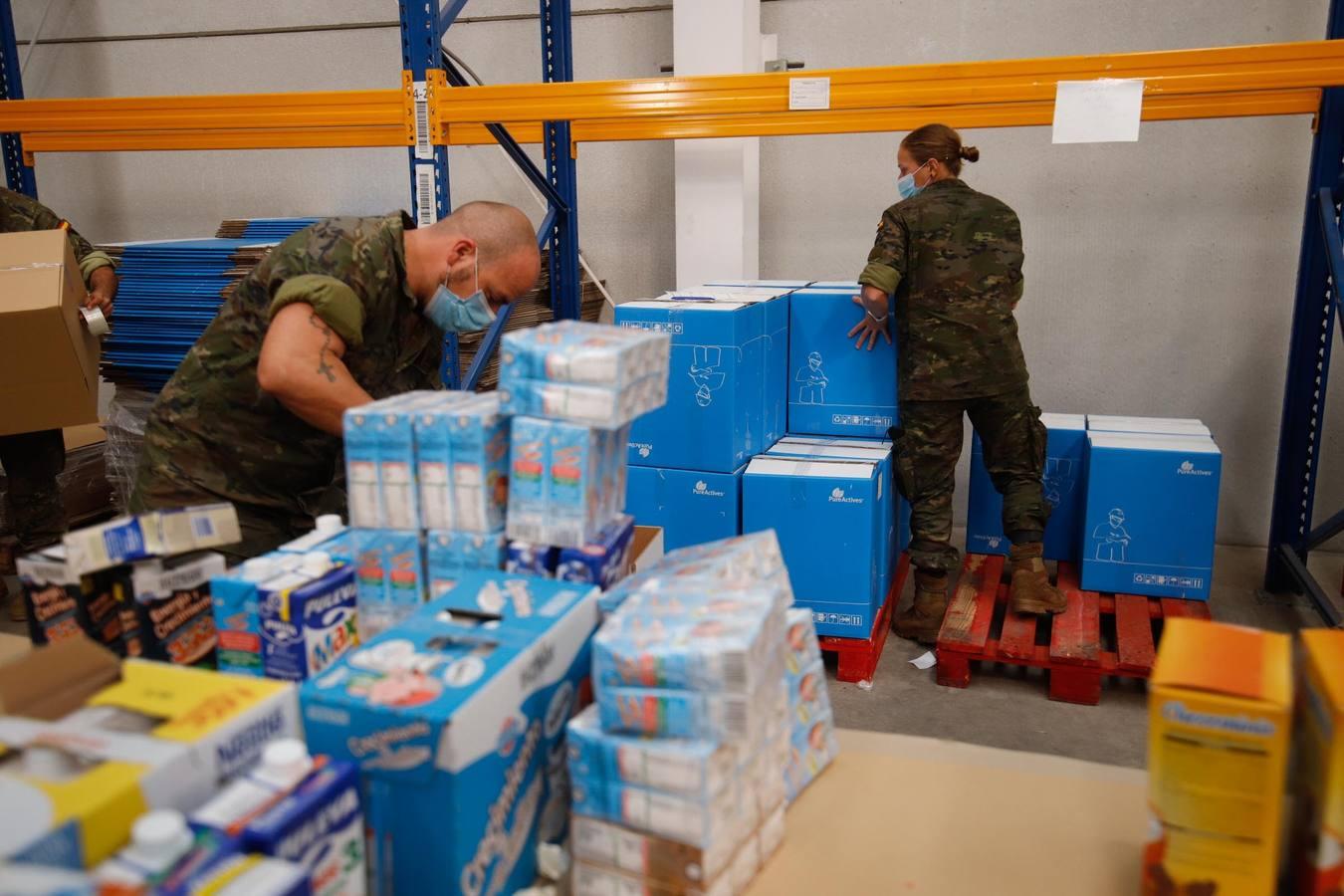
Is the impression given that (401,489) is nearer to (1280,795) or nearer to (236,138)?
(1280,795)

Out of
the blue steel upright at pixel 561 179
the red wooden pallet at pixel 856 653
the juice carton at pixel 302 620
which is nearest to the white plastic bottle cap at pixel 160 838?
the juice carton at pixel 302 620

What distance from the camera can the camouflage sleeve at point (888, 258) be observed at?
3990 millimetres

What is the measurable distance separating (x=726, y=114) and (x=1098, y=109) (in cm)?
143

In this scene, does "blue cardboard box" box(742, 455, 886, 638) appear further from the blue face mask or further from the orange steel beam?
the blue face mask

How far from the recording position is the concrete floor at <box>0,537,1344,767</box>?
3535mm

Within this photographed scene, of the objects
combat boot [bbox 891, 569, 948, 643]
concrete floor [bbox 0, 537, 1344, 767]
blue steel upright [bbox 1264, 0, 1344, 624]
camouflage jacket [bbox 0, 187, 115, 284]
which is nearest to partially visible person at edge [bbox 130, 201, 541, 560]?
concrete floor [bbox 0, 537, 1344, 767]

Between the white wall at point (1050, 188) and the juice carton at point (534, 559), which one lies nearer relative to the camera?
the juice carton at point (534, 559)

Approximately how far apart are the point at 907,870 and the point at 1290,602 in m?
4.01

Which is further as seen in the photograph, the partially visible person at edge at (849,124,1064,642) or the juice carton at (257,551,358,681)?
the partially visible person at edge at (849,124,1064,642)

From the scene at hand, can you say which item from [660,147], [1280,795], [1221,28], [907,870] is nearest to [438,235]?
[907,870]

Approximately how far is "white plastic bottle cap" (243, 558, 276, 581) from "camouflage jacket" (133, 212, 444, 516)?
0.92 metres

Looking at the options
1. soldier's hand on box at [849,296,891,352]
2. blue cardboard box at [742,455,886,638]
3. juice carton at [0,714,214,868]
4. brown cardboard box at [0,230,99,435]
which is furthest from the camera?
soldier's hand on box at [849,296,891,352]

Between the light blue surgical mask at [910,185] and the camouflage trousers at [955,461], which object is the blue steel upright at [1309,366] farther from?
the light blue surgical mask at [910,185]

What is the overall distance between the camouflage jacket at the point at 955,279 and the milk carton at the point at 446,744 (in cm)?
293
